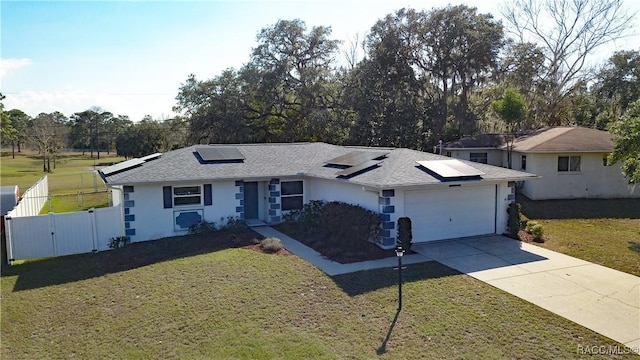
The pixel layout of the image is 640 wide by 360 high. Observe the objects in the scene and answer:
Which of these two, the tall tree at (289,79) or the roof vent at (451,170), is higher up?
the tall tree at (289,79)

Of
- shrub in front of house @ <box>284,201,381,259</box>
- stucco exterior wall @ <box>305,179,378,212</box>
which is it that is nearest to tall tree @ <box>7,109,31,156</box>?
stucco exterior wall @ <box>305,179,378,212</box>

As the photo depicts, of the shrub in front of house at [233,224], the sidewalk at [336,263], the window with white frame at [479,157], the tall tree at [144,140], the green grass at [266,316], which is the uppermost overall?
the tall tree at [144,140]

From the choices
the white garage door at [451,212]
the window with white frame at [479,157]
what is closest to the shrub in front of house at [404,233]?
the white garage door at [451,212]

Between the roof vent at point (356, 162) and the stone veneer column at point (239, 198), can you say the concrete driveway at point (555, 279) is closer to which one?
the roof vent at point (356, 162)

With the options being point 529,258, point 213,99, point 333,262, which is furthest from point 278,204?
point 213,99

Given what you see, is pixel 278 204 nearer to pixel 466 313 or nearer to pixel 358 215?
pixel 358 215

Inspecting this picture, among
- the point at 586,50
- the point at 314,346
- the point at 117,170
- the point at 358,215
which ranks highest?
the point at 586,50
